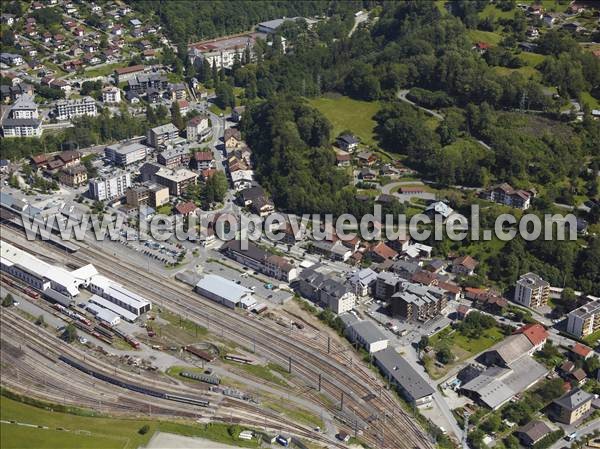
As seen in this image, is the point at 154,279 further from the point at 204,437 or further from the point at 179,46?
the point at 179,46

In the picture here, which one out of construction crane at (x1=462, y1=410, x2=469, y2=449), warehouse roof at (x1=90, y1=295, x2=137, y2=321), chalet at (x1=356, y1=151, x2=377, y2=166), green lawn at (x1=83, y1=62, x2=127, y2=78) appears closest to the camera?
construction crane at (x1=462, y1=410, x2=469, y2=449)

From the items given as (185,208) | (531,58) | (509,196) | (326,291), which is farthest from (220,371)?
(531,58)

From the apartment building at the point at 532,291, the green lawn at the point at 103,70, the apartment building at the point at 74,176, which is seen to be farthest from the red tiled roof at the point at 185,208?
the green lawn at the point at 103,70

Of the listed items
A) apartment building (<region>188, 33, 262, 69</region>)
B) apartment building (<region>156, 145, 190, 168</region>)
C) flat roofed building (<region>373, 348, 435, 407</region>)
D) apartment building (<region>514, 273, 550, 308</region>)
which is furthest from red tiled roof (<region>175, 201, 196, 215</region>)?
apartment building (<region>188, 33, 262, 69</region>)

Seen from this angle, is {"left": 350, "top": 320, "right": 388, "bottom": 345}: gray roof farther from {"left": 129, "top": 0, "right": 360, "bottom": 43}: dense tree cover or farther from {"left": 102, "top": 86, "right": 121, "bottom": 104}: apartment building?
{"left": 129, "top": 0, "right": 360, "bottom": 43}: dense tree cover

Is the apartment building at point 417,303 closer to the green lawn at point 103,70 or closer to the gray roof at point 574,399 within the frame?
the gray roof at point 574,399
